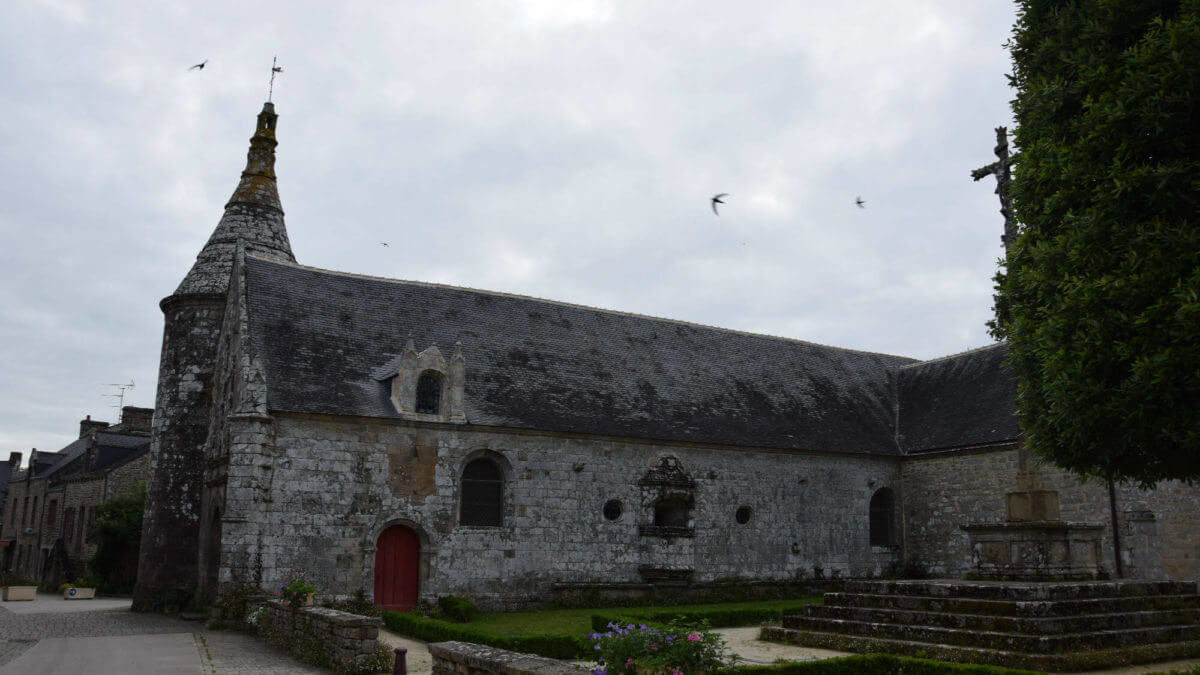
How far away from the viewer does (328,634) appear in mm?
11688

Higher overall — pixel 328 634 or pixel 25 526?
pixel 25 526

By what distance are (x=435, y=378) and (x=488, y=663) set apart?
11.7 meters

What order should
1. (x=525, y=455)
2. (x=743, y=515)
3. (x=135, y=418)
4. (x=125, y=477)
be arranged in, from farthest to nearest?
(x=135, y=418)
(x=125, y=477)
(x=743, y=515)
(x=525, y=455)

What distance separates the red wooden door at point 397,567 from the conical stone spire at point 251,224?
8.31 metres

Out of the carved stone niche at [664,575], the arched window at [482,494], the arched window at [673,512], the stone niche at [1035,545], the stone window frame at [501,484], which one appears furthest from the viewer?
the arched window at [673,512]

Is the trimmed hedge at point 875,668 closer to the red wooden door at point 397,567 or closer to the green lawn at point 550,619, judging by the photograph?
the green lawn at point 550,619

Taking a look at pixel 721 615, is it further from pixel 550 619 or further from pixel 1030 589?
pixel 1030 589

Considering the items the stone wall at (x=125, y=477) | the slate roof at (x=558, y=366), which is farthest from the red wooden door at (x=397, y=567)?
the stone wall at (x=125, y=477)

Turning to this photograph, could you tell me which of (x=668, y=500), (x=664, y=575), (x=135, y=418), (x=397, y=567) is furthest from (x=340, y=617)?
(x=135, y=418)

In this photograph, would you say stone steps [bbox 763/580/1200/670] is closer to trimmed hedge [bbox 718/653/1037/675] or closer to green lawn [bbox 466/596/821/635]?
trimmed hedge [bbox 718/653/1037/675]

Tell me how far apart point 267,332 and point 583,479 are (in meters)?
7.73

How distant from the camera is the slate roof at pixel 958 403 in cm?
2284

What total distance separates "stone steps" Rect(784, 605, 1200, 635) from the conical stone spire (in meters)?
16.6

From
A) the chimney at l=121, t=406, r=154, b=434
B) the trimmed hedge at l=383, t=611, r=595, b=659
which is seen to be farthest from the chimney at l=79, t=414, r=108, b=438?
the trimmed hedge at l=383, t=611, r=595, b=659
